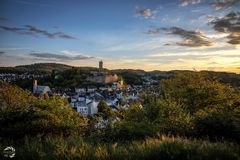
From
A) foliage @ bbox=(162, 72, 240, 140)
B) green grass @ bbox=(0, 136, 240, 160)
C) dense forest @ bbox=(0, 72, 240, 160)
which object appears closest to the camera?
green grass @ bbox=(0, 136, 240, 160)

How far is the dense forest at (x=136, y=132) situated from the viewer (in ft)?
24.5

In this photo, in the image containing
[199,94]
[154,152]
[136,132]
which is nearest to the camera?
[154,152]

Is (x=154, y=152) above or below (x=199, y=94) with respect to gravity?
above

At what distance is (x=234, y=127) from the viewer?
10.8 m

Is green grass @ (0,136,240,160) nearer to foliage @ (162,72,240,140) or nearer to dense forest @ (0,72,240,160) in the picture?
dense forest @ (0,72,240,160)

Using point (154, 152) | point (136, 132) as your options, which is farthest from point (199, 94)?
point (154, 152)

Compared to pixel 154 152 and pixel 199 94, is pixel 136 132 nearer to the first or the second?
pixel 154 152

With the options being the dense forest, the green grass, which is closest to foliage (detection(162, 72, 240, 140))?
the dense forest

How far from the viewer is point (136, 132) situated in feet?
41.3

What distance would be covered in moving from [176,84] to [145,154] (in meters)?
26.7

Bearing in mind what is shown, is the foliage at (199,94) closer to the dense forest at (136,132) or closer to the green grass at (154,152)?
the dense forest at (136,132)

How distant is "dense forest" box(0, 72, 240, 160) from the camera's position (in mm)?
7477

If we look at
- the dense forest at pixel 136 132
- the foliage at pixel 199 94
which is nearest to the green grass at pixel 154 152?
the dense forest at pixel 136 132

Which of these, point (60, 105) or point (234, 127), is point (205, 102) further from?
point (234, 127)
